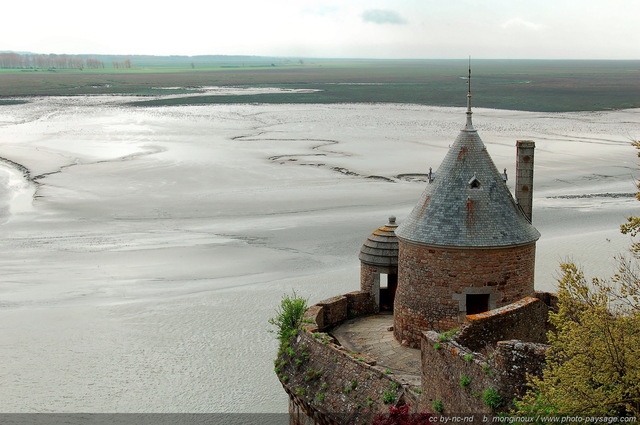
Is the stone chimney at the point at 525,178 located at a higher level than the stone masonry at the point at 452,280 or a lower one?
higher

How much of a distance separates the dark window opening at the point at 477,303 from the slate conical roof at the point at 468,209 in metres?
0.88

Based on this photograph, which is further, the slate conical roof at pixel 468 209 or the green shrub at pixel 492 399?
the slate conical roof at pixel 468 209

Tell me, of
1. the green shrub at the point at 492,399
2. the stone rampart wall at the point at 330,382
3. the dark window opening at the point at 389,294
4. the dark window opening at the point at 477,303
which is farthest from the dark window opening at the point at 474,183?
the green shrub at the point at 492,399

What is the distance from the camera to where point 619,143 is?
52906mm

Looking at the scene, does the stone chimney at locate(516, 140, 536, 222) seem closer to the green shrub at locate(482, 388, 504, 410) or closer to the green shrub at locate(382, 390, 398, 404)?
the green shrub at locate(382, 390, 398, 404)

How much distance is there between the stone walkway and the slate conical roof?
6.18 feet

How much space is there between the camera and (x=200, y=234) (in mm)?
31359

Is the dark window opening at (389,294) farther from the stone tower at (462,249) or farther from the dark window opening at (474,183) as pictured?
the dark window opening at (474,183)

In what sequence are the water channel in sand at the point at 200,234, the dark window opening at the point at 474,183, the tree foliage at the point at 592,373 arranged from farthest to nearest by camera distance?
the water channel in sand at the point at 200,234 → the dark window opening at the point at 474,183 → the tree foliage at the point at 592,373

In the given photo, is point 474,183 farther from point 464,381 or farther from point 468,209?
point 464,381

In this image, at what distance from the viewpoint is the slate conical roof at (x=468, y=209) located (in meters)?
12.9

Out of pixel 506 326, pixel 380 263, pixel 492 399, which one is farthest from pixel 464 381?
pixel 380 263

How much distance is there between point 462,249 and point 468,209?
0.73 m

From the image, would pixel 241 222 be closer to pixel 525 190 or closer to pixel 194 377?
pixel 194 377
